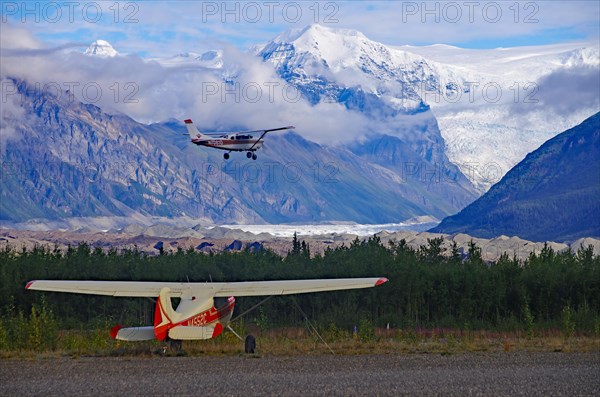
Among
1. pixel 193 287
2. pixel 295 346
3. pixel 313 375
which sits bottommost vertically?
pixel 295 346

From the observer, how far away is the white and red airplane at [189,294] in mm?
50938

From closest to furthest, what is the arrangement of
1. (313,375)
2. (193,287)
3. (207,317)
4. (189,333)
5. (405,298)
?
1. (313,375)
2. (189,333)
3. (207,317)
4. (193,287)
5. (405,298)

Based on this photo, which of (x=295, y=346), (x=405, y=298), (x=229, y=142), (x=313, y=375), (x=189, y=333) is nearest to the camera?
(x=313, y=375)

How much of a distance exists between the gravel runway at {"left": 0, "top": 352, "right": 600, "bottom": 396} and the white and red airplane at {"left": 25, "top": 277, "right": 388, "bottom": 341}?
1236 millimetres

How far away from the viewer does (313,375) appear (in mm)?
44719

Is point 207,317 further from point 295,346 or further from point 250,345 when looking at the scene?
point 295,346

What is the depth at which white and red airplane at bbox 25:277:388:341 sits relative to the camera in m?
50.9

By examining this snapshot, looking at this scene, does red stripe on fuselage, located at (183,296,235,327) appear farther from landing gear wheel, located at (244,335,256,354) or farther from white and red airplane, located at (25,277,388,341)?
landing gear wheel, located at (244,335,256,354)

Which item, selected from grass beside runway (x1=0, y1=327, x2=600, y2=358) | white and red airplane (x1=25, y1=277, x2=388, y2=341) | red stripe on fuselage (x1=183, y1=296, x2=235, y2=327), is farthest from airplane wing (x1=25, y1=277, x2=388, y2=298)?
grass beside runway (x1=0, y1=327, x2=600, y2=358)

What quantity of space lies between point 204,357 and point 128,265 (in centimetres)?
7240

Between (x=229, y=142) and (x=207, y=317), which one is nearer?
(x=207, y=317)

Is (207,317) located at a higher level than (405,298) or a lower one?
higher

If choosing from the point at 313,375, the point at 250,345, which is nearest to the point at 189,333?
the point at 250,345

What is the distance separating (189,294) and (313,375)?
10.8 meters
